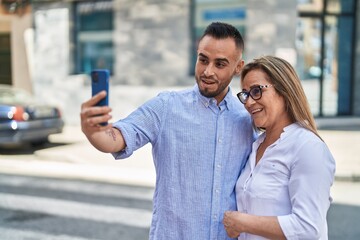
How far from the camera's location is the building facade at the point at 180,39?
13250 mm

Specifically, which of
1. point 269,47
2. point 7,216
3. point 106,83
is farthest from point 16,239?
point 269,47

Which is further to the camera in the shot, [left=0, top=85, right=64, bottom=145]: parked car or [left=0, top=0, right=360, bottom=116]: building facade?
[left=0, top=0, right=360, bottom=116]: building facade

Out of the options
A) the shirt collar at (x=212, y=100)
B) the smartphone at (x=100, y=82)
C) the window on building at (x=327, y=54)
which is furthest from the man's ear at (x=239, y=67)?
the window on building at (x=327, y=54)

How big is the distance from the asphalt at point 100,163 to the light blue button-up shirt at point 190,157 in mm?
5933

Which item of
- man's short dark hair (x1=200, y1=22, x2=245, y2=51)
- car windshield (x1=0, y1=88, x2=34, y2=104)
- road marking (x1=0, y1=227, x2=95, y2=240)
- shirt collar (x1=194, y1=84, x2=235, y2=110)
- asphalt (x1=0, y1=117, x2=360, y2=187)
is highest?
man's short dark hair (x1=200, y1=22, x2=245, y2=51)

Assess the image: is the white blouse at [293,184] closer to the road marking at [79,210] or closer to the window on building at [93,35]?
the road marking at [79,210]

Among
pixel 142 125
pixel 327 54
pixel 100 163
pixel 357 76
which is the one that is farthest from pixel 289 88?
pixel 357 76

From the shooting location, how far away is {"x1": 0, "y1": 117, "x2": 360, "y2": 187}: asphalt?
8.54 m

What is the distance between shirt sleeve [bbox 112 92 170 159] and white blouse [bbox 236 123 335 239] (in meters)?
0.45

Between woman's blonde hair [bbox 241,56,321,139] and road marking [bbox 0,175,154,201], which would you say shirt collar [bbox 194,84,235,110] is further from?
road marking [bbox 0,175,154,201]

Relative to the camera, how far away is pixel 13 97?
1123 centimetres

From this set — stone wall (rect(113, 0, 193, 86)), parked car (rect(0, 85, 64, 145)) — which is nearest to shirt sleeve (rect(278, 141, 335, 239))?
parked car (rect(0, 85, 64, 145))

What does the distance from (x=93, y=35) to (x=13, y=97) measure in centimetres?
502

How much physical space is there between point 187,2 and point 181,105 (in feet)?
40.3
